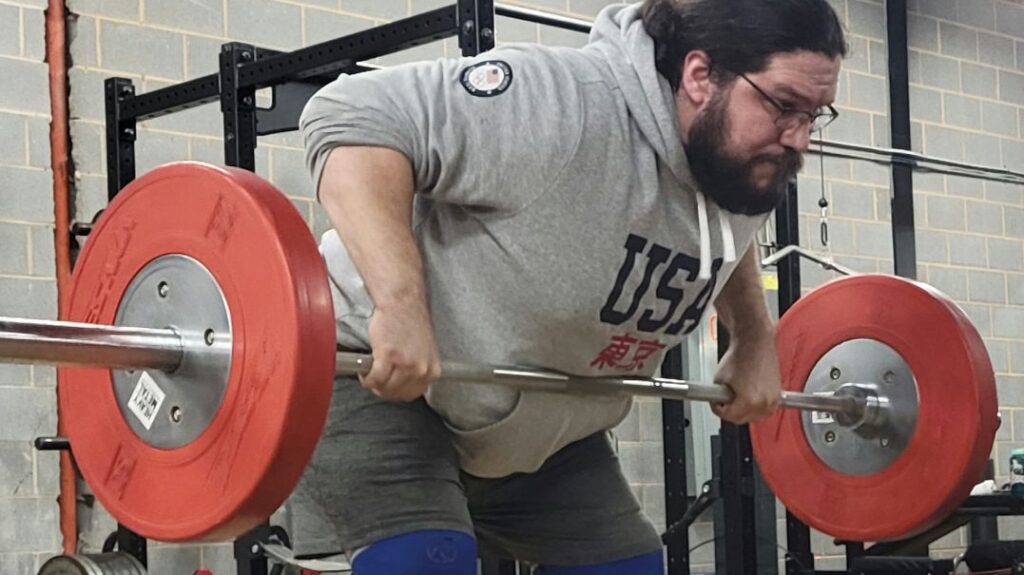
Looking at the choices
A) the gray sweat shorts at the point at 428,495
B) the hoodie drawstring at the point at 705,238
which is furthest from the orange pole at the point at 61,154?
the hoodie drawstring at the point at 705,238

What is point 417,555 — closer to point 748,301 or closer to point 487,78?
point 487,78

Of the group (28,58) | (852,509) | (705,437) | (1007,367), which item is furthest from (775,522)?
(28,58)

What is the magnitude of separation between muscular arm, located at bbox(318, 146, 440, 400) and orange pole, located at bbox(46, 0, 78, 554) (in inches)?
99.7

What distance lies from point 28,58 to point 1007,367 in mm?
4481

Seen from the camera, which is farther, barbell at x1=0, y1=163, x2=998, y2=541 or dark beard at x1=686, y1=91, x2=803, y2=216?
dark beard at x1=686, y1=91, x2=803, y2=216

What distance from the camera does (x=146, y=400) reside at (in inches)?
71.1

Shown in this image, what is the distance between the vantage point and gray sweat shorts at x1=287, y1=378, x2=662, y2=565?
1.91 m

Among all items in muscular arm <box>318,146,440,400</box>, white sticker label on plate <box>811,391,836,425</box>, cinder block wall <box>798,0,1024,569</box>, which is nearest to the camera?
muscular arm <box>318,146,440,400</box>

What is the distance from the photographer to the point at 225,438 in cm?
168

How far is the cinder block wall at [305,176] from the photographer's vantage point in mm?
4078

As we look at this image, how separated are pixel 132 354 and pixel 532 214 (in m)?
0.55

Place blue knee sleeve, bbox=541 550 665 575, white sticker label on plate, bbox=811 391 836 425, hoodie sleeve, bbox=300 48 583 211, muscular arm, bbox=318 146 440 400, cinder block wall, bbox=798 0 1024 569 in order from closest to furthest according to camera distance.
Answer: muscular arm, bbox=318 146 440 400
hoodie sleeve, bbox=300 48 583 211
blue knee sleeve, bbox=541 550 665 575
white sticker label on plate, bbox=811 391 836 425
cinder block wall, bbox=798 0 1024 569

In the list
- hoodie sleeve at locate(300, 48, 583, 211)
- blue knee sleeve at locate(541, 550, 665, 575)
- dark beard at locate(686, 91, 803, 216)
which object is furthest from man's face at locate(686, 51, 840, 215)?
blue knee sleeve at locate(541, 550, 665, 575)

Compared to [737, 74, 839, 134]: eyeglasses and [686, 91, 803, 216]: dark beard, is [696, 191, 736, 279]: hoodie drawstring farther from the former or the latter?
[737, 74, 839, 134]: eyeglasses
